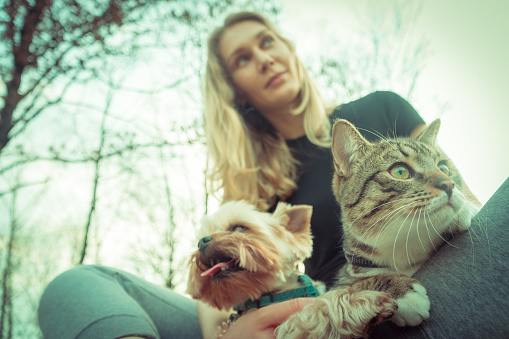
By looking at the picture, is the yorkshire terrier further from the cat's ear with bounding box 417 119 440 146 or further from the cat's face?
the cat's ear with bounding box 417 119 440 146

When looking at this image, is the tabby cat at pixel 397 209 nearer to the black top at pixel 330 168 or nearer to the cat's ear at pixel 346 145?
the cat's ear at pixel 346 145

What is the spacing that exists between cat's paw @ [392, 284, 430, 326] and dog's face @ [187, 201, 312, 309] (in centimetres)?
113

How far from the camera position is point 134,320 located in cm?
190

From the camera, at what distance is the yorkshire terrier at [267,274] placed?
4.42 feet

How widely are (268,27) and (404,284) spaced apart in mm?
3147

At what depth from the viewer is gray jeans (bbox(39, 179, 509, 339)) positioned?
1023 mm

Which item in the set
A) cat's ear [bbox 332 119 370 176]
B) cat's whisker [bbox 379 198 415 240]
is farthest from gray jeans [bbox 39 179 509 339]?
cat's ear [bbox 332 119 370 176]

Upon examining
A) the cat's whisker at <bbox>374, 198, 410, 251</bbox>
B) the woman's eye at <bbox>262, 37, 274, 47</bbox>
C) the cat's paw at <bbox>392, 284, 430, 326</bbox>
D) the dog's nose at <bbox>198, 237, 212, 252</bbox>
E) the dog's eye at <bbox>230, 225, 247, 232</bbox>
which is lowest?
the dog's nose at <bbox>198, 237, 212, 252</bbox>

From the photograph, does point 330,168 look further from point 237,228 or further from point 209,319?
point 209,319

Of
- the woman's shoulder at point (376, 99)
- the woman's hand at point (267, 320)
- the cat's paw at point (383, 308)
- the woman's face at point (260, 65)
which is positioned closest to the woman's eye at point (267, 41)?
the woman's face at point (260, 65)

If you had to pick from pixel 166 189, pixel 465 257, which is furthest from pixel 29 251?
pixel 465 257

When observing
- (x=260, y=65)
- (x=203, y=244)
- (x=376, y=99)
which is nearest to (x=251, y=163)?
(x=260, y=65)

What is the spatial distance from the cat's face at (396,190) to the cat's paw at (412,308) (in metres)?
0.25

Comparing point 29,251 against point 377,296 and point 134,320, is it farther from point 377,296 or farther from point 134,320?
point 377,296
